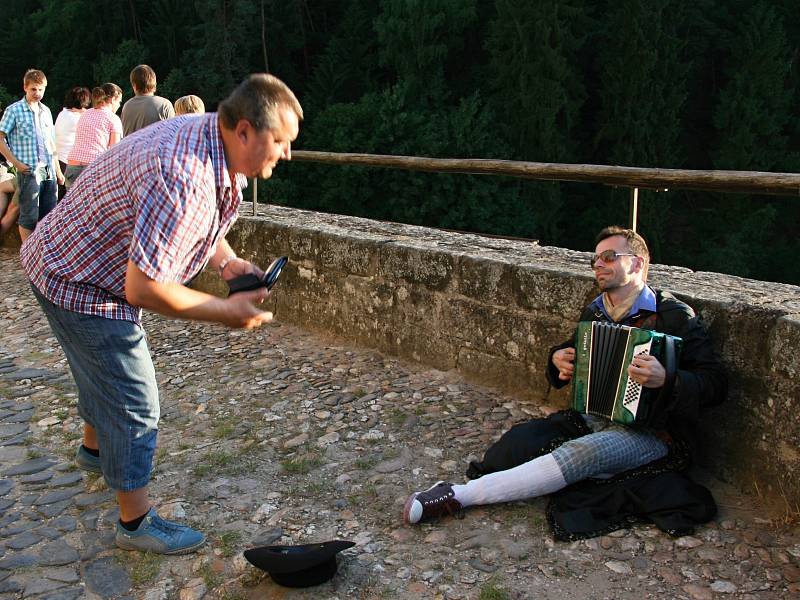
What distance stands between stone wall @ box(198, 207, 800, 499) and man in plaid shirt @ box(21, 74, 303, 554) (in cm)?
177

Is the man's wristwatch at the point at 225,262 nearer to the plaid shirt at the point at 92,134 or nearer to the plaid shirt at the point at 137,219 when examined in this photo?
the plaid shirt at the point at 137,219

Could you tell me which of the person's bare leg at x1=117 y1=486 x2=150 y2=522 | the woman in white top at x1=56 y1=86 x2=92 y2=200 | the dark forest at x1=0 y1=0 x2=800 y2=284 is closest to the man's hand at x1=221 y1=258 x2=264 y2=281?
the person's bare leg at x1=117 y1=486 x2=150 y2=522

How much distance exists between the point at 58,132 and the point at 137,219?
18.8 ft

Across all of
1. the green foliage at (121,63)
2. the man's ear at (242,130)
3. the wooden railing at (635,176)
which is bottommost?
the wooden railing at (635,176)

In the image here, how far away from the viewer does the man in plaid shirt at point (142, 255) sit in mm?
2408

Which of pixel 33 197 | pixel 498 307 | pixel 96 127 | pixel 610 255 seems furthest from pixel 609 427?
pixel 33 197

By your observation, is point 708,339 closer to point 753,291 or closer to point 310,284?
point 753,291

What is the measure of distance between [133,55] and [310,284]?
32829 mm

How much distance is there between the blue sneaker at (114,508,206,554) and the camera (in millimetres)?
3061

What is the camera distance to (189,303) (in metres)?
2.47

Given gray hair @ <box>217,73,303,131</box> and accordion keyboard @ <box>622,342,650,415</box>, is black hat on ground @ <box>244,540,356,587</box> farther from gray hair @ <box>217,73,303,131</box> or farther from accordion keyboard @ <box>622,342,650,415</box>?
gray hair @ <box>217,73,303,131</box>

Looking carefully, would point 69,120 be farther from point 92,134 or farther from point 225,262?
point 225,262

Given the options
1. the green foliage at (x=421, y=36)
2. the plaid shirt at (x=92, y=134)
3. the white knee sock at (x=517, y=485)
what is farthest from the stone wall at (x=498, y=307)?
the green foliage at (x=421, y=36)

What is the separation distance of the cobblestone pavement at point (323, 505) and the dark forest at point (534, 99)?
81.5 ft
